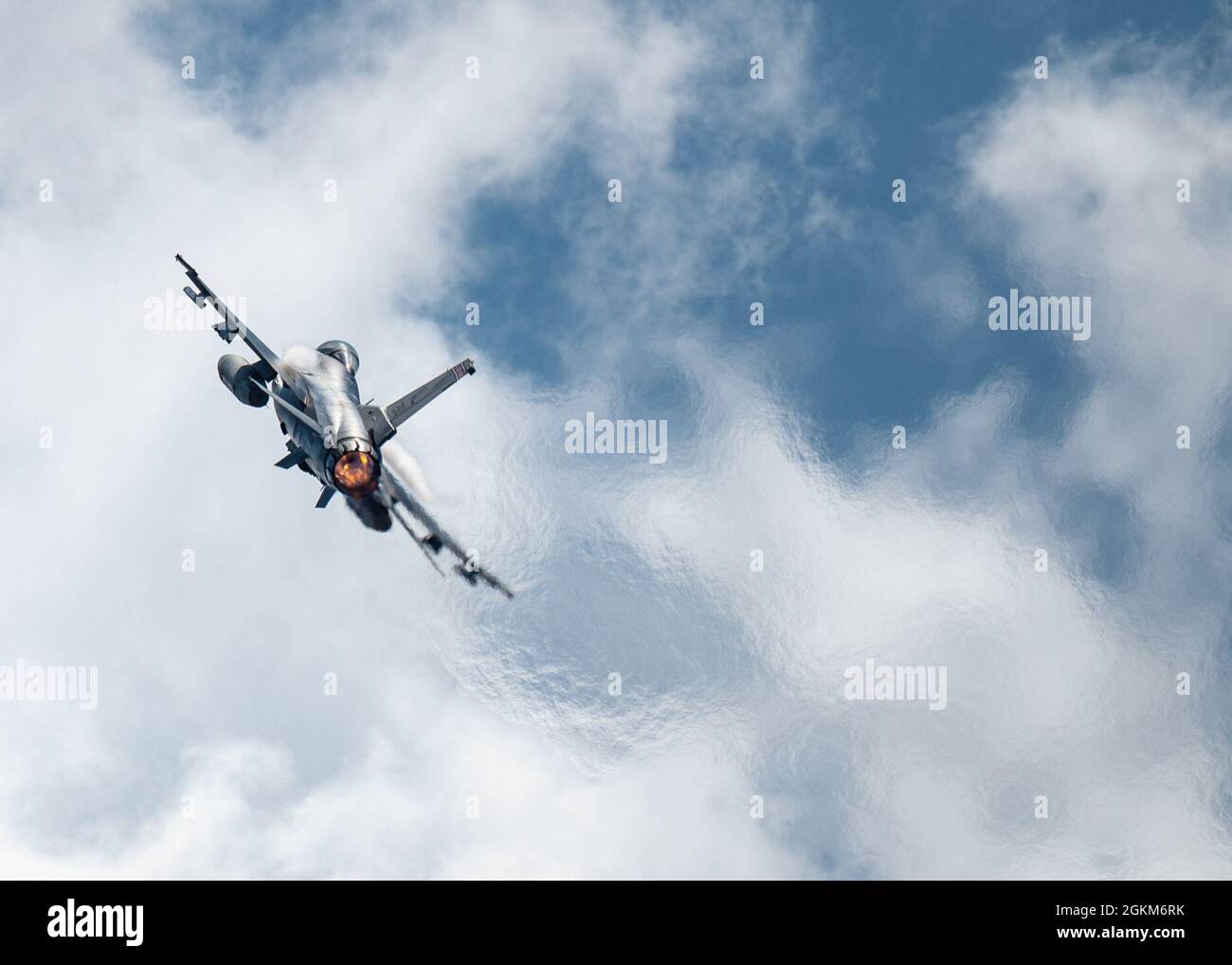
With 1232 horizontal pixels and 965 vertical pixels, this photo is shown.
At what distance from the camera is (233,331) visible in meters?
63.5

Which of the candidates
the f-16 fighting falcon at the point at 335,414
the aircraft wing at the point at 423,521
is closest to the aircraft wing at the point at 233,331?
the f-16 fighting falcon at the point at 335,414

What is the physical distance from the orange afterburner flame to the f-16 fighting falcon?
0.04 m

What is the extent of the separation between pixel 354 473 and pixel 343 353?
11948mm

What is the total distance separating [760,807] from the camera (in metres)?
84.7

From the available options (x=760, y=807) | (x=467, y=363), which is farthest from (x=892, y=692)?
(x=467, y=363)

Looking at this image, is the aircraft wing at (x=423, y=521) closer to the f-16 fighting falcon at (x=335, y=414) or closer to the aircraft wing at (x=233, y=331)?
the f-16 fighting falcon at (x=335, y=414)

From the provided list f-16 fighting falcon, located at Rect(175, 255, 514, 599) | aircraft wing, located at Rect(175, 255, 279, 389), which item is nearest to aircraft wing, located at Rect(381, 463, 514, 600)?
f-16 fighting falcon, located at Rect(175, 255, 514, 599)

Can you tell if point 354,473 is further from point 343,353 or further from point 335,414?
point 343,353

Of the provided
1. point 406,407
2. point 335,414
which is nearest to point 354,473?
point 335,414

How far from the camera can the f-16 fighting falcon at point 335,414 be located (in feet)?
188

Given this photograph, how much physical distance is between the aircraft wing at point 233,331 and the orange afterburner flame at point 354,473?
9744mm
